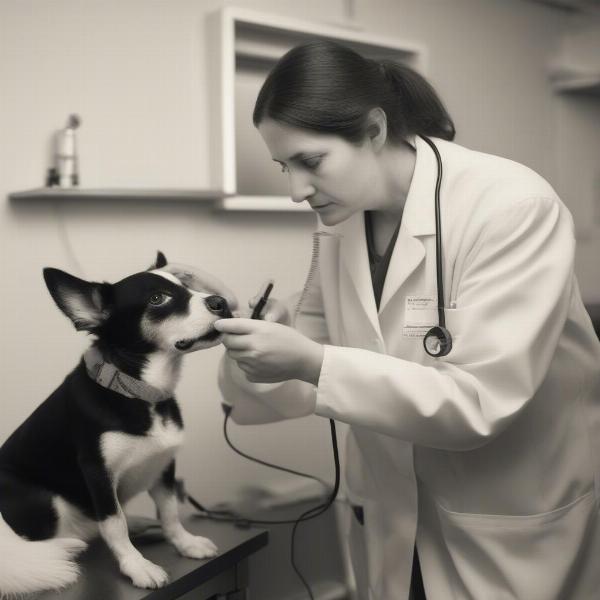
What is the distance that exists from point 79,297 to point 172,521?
38 cm

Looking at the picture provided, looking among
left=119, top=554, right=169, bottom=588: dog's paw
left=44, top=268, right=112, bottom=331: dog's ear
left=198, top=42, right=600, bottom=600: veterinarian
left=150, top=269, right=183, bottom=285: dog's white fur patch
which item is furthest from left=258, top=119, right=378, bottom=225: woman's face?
left=119, top=554, right=169, bottom=588: dog's paw

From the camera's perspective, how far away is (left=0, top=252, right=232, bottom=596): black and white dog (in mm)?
1039

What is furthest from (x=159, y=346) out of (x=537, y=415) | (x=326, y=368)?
(x=537, y=415)

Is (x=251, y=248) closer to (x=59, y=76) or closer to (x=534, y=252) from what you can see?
(x=59, y=76)

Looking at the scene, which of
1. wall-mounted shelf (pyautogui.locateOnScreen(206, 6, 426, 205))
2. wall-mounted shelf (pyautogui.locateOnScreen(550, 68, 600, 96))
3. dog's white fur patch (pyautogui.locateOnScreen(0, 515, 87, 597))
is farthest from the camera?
wall-mounted shelf (pyautogui.locateOnScreen(550, 68, 600, 96))

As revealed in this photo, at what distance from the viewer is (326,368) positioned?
1.03 meters

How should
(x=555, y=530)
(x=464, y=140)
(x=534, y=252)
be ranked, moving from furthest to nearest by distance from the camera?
1. (x=464, y=140)
2. (x=555, y=530)
3. (x=534, y=252)

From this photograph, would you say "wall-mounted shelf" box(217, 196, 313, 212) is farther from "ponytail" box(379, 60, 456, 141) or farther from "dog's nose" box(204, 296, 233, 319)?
"dog's nose" box(204, 296, 233, 319)

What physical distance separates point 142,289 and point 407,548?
60cm

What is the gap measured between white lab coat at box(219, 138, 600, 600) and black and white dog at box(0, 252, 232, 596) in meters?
0.22

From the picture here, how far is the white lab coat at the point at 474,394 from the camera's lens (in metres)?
1.00

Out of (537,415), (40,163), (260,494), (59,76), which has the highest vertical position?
(59,76)

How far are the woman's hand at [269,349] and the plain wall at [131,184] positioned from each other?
655 millimetres

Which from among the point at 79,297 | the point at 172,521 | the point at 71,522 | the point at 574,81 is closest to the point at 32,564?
the point at 71,522
